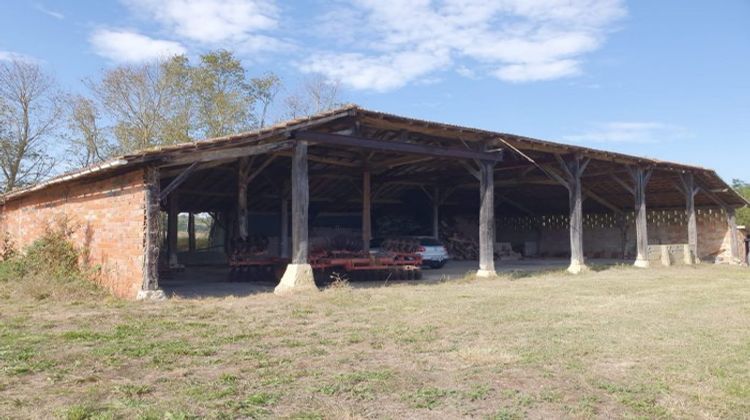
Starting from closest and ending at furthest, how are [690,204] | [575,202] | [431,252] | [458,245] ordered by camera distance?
[575,202] → [431,252] → [690,204] → [458,245]

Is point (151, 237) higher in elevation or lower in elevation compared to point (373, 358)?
higher

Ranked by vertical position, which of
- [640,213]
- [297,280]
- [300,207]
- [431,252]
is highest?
[640,213]

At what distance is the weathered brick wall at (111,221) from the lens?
32.8ft

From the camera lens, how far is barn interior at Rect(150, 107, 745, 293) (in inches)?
493

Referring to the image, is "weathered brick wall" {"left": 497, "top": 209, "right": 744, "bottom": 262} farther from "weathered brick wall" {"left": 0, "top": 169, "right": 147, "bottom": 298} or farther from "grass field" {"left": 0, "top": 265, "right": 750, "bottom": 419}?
"weathered brick wall" {"left": 0, "top": 169, "right": 147, "bottom": 298}

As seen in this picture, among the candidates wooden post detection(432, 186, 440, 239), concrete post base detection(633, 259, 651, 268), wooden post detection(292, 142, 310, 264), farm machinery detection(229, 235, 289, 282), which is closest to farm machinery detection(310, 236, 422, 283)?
farm machinery detection(229, 235, 289, 282)

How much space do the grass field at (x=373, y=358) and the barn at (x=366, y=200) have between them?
1934 mm

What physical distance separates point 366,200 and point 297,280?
6565 mm

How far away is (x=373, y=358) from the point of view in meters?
5.71

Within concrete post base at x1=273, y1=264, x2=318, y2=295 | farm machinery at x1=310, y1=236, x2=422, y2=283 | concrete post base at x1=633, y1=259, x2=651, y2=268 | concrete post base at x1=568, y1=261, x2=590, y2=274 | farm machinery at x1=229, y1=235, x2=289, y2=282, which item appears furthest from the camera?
concrete post base at x1=633, y1=259, x2=651, y2=268

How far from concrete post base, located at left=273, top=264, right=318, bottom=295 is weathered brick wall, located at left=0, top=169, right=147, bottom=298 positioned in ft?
8.48

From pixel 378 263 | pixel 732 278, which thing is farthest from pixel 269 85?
pixel 732 278

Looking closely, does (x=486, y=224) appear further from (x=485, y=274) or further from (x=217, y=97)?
(x=217, y=97)

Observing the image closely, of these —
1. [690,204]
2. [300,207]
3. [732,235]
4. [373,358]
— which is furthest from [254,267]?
[732,235]
